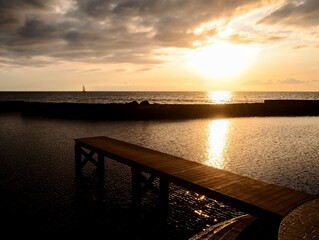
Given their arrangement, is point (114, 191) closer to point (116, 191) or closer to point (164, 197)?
point (116, 191)

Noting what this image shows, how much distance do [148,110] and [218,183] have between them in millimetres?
41667

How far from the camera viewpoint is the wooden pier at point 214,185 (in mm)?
6555

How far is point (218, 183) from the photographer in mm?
8070

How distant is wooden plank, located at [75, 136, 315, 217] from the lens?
669 cm

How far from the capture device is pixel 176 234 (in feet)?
28.3

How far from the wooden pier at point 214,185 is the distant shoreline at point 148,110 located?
1373 inches

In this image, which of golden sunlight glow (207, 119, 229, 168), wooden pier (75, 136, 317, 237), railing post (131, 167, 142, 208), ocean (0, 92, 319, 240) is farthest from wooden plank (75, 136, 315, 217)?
golden sunlight glow (207, 119, 229, 168)

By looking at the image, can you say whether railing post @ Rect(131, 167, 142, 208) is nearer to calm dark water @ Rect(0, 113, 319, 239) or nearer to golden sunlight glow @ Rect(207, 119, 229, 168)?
calm dark water @ Rect(0, 113, 319, 239)

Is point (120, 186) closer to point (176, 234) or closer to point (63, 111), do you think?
point (176, 234)

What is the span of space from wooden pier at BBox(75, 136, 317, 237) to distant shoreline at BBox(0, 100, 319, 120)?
1373 inches

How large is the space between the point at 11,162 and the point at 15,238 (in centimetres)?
947

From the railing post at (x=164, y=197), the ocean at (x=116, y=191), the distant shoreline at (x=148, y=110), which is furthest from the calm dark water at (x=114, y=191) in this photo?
the distant shoreline at (x=148, y=110)

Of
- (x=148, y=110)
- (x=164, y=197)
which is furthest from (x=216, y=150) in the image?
(x=148, y=110)

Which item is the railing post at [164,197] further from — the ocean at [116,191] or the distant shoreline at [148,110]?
the distant shoreline at [148,110]
